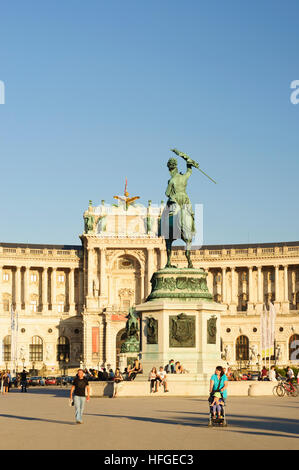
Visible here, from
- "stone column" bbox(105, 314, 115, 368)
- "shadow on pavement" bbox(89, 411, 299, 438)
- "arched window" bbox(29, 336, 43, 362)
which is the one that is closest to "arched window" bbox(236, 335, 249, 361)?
"stone column" bbox(105, 314, 115, 368)

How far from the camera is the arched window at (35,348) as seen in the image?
14088 cm

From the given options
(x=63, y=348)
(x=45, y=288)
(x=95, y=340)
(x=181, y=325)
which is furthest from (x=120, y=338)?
(x=181, y=325)

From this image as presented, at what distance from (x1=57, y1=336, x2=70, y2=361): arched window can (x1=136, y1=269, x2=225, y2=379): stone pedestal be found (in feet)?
318

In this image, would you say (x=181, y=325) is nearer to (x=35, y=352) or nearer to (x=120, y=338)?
(x=120, y=338)

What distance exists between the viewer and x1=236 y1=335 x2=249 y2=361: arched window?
13862 centimetres

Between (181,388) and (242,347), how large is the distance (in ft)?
313

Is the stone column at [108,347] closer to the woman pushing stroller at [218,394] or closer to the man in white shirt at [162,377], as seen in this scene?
the man in white shirt at [162,377]

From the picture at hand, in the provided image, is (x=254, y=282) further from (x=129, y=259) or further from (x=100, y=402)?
(x=100, y=402)

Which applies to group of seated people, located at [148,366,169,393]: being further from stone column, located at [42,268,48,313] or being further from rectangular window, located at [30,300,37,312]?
rectangular window, located at [30,300,37,312]

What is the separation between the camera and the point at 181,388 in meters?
44.9

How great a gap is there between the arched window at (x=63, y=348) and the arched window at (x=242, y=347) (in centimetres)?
2761

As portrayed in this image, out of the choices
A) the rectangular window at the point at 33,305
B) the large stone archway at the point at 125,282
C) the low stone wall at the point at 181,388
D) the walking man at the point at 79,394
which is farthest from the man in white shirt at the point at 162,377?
the rectangular window at the point at 33,305

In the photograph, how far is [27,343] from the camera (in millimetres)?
140250
